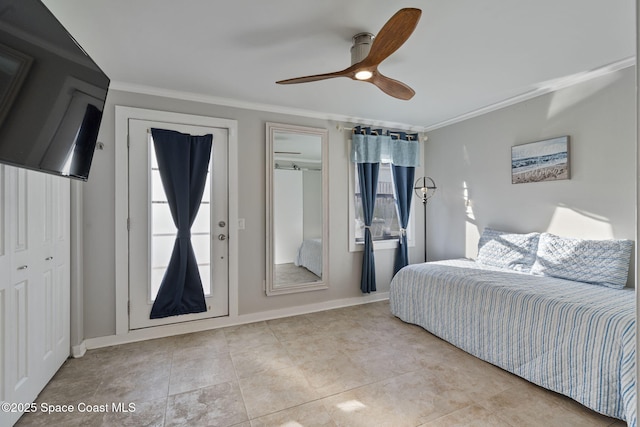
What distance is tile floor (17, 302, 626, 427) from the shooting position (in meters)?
1.77

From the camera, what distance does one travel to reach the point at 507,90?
9.59ft

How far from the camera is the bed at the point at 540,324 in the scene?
170cm

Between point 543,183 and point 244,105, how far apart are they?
3.20 metres

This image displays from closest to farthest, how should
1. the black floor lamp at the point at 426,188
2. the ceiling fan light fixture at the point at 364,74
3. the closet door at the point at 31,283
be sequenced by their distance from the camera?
the closet door at the point at 31,283
the ceiling fan light fixture at the point at 364,74
the black floor lamp at the point at 426,188

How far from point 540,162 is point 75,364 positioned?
14.9ft

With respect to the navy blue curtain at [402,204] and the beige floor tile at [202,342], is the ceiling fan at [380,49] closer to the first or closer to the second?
the navy blue curtain at [402,204]

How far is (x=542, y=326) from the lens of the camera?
204cm

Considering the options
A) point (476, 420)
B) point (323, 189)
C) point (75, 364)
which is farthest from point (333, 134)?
point (75, 364)

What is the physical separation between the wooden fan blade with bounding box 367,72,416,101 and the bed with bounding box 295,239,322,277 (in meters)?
1.93

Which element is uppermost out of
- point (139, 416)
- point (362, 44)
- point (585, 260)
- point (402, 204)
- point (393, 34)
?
point (362, 44)

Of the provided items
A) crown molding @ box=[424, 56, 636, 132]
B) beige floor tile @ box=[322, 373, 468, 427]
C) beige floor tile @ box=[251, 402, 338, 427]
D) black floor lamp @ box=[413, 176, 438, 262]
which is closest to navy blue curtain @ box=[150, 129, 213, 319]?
beige floor tile @ box=[251, 402, 338, 427]

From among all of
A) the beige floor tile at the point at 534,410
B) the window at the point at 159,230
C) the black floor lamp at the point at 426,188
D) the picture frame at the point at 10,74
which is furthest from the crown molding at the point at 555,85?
the picture frame at the point at 10,74

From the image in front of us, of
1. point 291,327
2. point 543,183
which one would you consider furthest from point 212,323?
point 543,183

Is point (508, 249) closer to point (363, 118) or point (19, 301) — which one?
point (363, 118)
